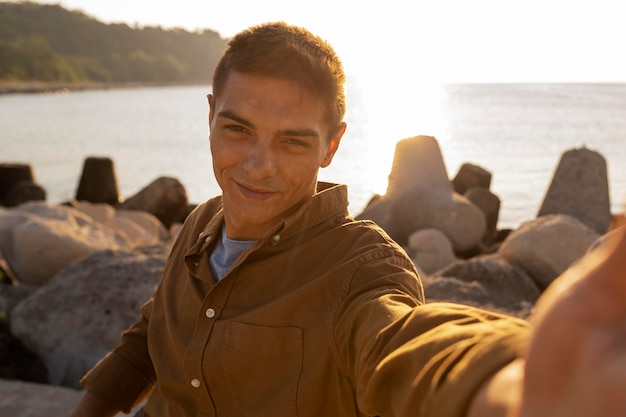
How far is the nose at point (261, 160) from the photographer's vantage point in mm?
2074

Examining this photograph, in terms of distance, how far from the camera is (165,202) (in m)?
13.6

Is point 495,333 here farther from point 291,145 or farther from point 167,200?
point 167,200

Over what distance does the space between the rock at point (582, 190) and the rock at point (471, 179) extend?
2.35 m

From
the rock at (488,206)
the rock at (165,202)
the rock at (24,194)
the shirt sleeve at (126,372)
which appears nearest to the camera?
the shirt sleeve at (126,372)

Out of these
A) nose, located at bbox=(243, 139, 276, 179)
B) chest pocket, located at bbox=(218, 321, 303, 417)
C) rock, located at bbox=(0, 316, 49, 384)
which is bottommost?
rock, located at bbox=(0, 316, 49, 384)

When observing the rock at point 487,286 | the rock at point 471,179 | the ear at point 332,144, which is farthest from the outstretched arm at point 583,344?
the rock at point 471,179

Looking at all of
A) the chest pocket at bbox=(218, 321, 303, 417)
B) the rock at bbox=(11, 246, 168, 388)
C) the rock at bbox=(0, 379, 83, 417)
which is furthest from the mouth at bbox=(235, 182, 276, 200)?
the rock at bbox=(11, 246, 168, 388)

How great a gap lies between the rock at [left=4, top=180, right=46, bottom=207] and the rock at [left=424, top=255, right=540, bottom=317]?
11.2 meters

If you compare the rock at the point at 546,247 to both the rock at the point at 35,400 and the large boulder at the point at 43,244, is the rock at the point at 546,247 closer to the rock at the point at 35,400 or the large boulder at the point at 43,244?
the large boulder at the point at 43,244

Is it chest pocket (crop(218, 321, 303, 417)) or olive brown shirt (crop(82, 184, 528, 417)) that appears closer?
olive brown shirt (crop(82, 184, 528, 417))

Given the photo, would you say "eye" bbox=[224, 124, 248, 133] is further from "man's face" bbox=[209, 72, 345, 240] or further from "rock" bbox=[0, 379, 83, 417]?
"rock" bbox=[0, 379, 83, 417]

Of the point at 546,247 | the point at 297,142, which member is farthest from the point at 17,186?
the point at 297,142

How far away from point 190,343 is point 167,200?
11.8 m

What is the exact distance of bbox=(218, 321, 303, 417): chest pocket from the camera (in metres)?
1.87
